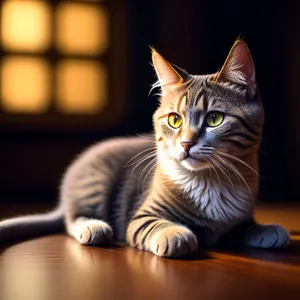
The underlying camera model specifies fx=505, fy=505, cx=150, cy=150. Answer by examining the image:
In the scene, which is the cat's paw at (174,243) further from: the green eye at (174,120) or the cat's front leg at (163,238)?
the green eye at (174,120)

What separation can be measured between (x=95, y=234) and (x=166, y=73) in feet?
1.48

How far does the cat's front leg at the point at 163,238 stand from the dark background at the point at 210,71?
4.46ft

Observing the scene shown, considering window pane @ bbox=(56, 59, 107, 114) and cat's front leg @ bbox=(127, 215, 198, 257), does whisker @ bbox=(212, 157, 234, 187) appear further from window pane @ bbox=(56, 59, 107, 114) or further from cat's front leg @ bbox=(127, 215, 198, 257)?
window pane @ bbox=(56, 59, 107, 114)

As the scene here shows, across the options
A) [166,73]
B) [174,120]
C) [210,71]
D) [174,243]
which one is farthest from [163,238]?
[210,71]

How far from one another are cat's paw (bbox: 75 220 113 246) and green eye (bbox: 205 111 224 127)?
0.39 metres

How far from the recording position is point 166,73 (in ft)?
4.30

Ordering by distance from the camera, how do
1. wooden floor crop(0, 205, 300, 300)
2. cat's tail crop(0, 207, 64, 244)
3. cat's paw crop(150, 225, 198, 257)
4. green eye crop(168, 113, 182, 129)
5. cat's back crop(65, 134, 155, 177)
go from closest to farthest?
wooden floor crop(0, 205, 300, 300) < cat's paw crop(150, 225, 198, 257) < green eye crop(168, 113, 182, 129) < cat's tail crop(0, 207, 64, 244) < cat's back crop(65, 134, 155, 177)

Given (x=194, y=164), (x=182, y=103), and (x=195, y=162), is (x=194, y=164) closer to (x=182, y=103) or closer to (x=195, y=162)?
(x=195, y=162)

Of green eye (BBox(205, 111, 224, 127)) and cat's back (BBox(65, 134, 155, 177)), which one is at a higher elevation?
green eye (BBox(205, 111, 224, 127))

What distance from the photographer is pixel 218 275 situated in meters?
1.00

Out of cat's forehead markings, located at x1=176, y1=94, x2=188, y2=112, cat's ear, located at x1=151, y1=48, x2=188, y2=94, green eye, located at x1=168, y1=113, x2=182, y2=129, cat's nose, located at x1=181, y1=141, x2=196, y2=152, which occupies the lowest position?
cat's nose, located at x1=181, y1=141, x2=196, y2=152

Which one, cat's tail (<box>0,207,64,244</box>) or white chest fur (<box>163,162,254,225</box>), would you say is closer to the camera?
white chest fur (<box>163,162,254,225</box>)

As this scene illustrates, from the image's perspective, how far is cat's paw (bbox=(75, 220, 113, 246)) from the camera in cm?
129

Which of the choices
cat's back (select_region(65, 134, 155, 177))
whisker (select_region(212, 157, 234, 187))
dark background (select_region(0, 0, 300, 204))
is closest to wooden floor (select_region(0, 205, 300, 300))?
whisker (select_region(212, 157, 234, 187))
